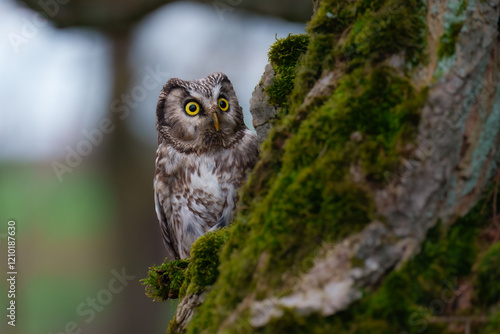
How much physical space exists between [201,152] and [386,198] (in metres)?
1.78

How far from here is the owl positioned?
2648 mm

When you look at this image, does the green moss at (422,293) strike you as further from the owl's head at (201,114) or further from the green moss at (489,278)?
the owl's head at (201,114)

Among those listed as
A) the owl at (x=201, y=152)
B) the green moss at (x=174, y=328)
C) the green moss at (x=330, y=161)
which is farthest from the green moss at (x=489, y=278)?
the owl at (x=201, y=152)

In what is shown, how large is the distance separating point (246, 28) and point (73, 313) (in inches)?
179

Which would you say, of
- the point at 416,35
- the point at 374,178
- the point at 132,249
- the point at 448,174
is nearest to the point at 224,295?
the point at 374,178

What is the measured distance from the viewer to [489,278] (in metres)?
1.00

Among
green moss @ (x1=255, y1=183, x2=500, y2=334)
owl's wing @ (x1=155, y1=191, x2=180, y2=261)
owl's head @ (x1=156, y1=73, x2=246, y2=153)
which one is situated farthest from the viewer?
owl's wing @ (x1=155, y1=191, x2=180, y2=261)

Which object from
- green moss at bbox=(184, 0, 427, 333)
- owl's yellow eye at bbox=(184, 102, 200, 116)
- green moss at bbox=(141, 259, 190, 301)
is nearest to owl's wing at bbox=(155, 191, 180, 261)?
owl's yellow eye at bbox=(184, 102, 200, 116)

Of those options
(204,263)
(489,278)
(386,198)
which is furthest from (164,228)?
(489,278)

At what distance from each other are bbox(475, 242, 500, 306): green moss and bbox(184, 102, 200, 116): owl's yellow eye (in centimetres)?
196

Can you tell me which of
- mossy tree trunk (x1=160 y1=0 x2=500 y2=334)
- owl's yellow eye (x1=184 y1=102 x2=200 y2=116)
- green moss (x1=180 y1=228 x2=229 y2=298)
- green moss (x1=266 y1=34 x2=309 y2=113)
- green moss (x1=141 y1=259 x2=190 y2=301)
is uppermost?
owl's yellow eye (x1=184 y1=102 x2=200 y2=116)

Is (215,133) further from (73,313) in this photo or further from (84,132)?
(73,313)

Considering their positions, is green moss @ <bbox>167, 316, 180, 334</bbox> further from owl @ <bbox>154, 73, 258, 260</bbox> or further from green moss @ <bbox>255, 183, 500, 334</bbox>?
owl @ <bbox>154, 73, 258, 260</bbox>

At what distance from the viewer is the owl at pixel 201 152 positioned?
265 centimetres
